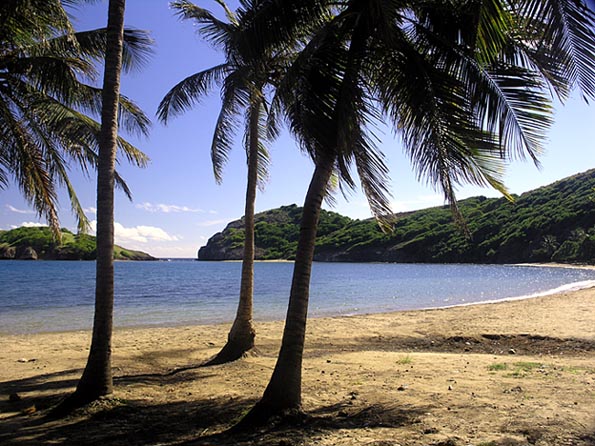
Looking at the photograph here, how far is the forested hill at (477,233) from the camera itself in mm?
78375

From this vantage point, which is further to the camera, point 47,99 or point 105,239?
point 47,99

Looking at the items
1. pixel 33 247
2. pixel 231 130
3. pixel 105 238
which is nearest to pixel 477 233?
pixel 231 130

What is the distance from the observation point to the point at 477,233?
92.3 meters

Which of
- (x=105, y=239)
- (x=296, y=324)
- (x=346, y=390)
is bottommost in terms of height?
(x=346, y=390)

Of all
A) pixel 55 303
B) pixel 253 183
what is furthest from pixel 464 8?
pixel 55 303

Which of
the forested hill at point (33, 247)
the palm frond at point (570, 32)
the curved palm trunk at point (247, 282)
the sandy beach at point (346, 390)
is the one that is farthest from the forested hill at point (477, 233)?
the palm frond at point (570, 32)

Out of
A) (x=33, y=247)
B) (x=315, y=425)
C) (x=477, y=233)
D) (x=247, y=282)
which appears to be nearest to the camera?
(x=315, y=425)

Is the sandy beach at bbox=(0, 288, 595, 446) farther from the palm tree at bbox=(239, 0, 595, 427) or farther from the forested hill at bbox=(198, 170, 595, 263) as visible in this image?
the forested hill at bbox=(198, 170, 595, 263)

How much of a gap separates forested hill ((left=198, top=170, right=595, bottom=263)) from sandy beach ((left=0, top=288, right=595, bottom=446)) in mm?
53326

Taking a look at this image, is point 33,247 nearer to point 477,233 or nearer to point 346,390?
point 477,233

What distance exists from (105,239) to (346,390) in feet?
12.5

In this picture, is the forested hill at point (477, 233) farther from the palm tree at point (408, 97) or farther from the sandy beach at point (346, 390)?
the palm tree at point (408, 97)

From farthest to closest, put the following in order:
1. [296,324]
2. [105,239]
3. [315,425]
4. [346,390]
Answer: [346,390] → [105,239] → [296,324] → [315,425]

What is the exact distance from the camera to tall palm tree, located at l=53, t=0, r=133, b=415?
5.75 meters
